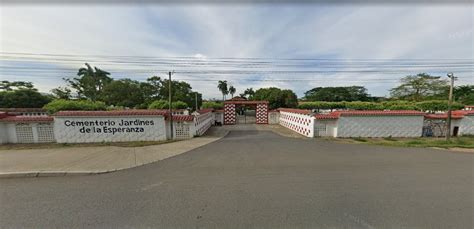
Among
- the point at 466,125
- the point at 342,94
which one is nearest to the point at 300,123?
the point at 466,125

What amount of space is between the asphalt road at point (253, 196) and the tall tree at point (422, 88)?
49.1 m

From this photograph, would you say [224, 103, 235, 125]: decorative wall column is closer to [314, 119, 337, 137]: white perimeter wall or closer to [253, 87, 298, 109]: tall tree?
[314, 119, 337, 137]: white perimeter wall

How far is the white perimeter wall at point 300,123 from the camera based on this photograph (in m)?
11.5

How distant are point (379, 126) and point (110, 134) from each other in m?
15.6

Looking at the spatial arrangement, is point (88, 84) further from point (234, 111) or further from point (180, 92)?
point (234, 111)

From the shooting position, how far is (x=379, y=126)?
1111cm

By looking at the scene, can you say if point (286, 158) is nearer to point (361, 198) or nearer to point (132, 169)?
point (361, 198)

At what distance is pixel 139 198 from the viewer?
349cm

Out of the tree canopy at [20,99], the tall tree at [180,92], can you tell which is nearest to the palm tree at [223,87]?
the tall tree at [180,92]

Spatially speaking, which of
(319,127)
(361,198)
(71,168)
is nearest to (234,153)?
(361,198)

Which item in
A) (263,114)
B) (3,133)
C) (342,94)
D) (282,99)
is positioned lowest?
(3,133)

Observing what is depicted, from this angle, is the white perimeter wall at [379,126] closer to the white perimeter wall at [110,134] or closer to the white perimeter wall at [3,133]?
the white perimeter wall at [110,134]

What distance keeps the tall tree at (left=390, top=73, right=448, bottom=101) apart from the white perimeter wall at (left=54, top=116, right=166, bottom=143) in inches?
2123

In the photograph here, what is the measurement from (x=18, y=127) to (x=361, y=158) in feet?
50.8
